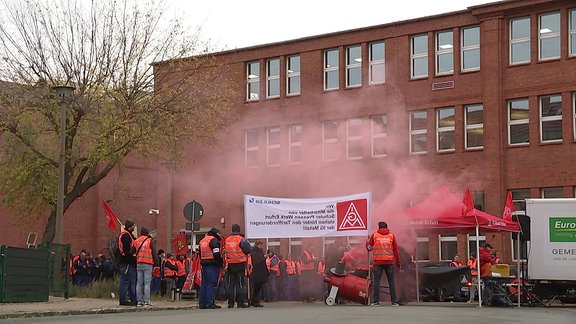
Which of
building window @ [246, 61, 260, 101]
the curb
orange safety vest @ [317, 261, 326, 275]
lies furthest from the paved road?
building window @ [246, 61, 260, 101]

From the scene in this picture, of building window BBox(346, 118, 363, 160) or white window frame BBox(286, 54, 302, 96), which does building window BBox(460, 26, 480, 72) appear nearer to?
building window BBox(346, 118, 363, 160)

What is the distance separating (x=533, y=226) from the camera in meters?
24.7

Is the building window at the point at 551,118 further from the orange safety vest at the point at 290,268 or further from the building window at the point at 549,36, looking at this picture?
the orange safety vest at the point at 290,268

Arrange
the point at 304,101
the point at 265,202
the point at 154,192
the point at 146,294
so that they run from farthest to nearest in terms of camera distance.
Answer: the point at 154,192, the point at 304,101, the point at 265,202, the point at 146,294

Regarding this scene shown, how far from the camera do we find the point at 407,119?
133 feet

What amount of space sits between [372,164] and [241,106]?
8.07m

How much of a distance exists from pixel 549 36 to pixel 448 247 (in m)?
9.40

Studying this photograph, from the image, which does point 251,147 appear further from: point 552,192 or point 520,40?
point 552,192

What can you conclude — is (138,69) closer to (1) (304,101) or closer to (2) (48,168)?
(2) (48,168)

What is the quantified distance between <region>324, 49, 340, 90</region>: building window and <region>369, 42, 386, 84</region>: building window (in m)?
1.88

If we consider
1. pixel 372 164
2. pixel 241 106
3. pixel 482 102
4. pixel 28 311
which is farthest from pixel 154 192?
pixel 28 311

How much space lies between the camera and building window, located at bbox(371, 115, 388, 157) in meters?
41.0

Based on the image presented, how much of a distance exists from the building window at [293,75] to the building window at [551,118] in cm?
1175

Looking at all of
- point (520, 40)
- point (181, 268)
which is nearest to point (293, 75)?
point (520, 40)
